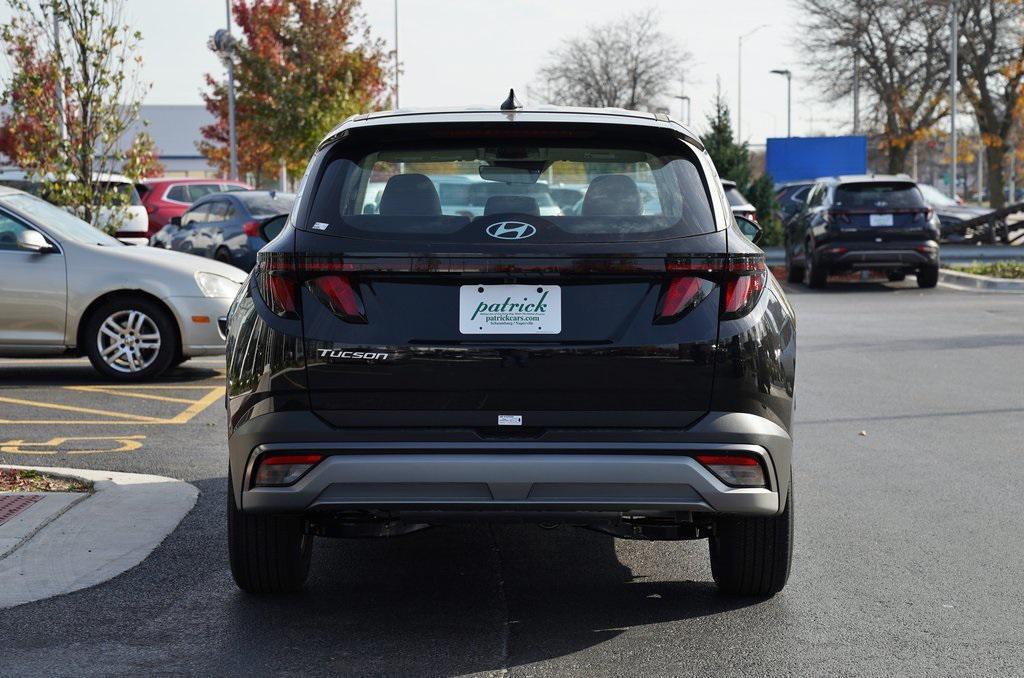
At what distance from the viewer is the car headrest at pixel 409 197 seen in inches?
191

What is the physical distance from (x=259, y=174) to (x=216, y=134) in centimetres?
284

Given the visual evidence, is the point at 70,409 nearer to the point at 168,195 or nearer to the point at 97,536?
the point at 97,536

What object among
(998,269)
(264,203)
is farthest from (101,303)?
(998,269)

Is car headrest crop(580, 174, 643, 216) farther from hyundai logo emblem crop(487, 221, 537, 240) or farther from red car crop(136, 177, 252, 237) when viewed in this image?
red car crop(136, 177, 252, 237)

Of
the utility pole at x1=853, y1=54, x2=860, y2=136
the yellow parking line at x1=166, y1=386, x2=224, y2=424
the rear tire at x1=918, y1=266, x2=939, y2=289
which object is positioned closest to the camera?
the yellow parking line at x1=166, y1=386, x2=224, y2=424

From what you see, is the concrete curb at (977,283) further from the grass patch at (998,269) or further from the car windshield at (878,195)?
the car windshield at (878,195)

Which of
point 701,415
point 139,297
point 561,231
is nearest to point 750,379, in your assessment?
point 701,415

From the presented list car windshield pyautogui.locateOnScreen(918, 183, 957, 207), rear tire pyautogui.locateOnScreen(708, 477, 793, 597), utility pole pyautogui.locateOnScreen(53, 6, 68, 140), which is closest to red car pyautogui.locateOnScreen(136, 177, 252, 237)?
utility pole pyautogui.locateOnScreen(53, 6, 68, 140)

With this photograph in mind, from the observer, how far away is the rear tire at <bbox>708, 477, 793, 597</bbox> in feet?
17.1

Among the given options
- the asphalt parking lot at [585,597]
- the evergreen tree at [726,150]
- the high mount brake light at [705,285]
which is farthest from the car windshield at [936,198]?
the high mount brake light at [705,285]

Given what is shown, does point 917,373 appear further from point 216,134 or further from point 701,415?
point 216,134

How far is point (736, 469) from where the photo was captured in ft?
15.5

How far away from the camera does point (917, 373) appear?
12398 millimetres

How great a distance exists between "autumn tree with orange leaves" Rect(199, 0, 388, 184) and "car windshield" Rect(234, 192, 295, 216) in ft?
73.5
